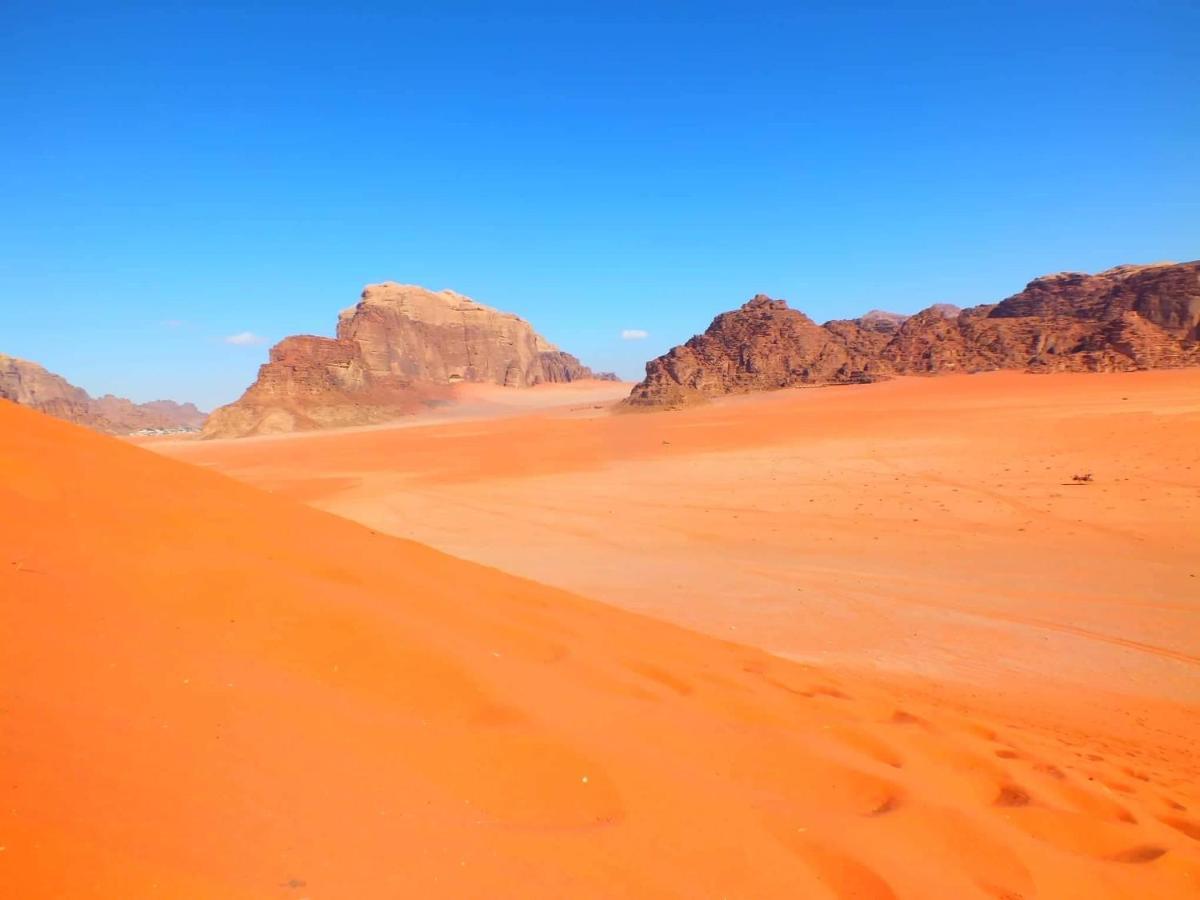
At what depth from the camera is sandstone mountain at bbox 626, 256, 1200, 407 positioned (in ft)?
147

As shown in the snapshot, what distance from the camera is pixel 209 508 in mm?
4965

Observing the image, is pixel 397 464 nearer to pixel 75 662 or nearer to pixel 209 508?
pixel 209 508

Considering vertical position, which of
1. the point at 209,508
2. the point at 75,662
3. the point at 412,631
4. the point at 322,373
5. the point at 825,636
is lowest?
the point at 825,636

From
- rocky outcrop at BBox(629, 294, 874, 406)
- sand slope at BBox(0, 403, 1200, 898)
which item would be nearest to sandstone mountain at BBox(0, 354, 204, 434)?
rocky outcrop at BBox(629, 294, 874, 406)

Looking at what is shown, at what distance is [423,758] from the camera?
8.98ft

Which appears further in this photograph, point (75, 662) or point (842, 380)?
point (842, 380)

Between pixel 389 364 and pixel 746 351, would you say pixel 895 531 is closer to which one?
pixel 746 351

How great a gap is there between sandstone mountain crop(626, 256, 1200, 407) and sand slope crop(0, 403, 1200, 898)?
48701 millimetres

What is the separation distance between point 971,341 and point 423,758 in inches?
2381

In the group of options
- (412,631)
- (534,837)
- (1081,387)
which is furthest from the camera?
(1081,387)

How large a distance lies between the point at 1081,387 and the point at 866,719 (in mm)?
41113

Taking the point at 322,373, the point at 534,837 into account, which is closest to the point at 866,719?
the point at 534,837

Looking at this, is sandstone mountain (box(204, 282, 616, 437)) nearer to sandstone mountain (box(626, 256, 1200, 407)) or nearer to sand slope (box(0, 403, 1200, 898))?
sandstone mountain (box(626, 256, 1200, 407))

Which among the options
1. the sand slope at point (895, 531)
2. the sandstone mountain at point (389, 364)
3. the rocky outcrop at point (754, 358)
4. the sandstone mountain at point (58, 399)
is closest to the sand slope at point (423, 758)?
the sand slope at point (895, 531)
